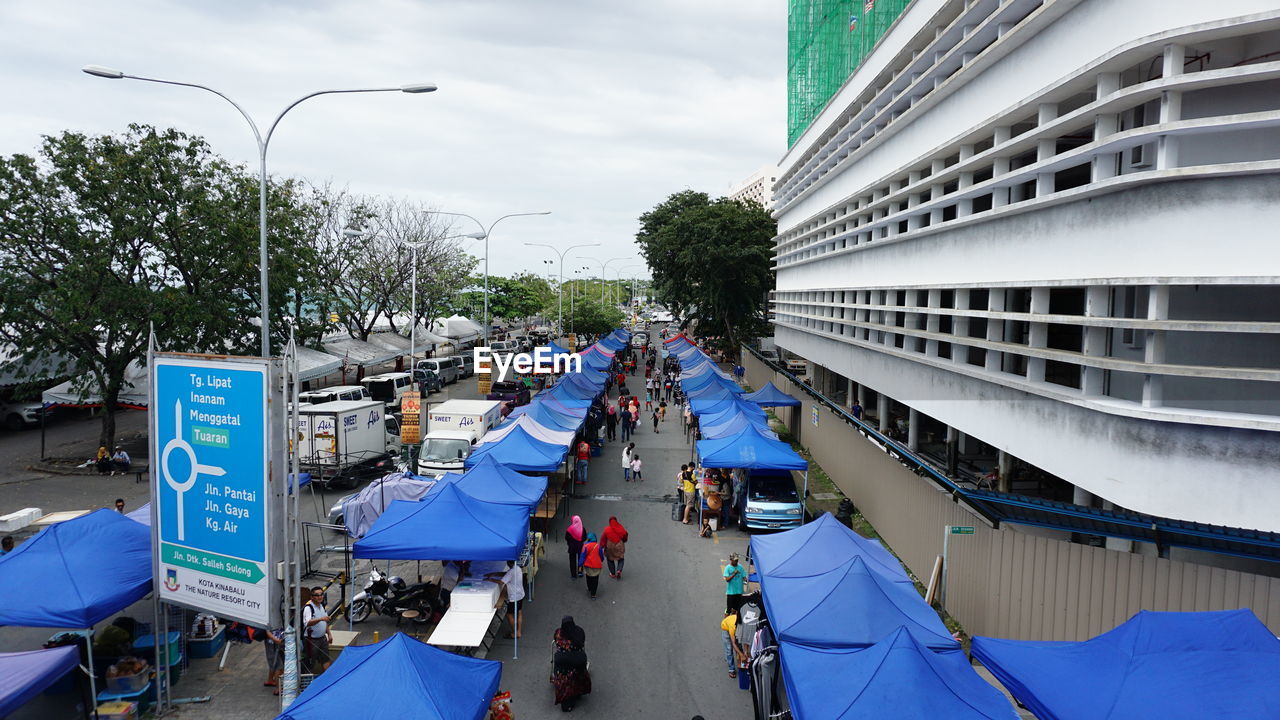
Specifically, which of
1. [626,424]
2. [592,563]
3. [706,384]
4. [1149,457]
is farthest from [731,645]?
[706,384]

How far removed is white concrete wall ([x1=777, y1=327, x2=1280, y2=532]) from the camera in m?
8.48

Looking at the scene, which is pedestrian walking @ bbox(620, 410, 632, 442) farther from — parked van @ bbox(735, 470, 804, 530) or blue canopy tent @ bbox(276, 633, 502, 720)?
blue canopy tent @ bbox(276, 633, 502, 720)


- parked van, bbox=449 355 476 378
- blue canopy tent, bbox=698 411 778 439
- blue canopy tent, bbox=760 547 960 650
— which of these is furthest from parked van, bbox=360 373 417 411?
blue canopy tent, bbox=760 547 960 650

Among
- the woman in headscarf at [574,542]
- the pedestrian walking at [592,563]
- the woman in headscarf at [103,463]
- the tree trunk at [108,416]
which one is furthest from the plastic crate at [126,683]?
the tree trunk at [108,416]

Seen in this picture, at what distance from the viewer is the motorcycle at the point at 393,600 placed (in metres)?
11.4

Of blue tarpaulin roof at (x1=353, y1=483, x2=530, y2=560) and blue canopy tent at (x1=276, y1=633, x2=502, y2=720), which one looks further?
blue tarpaulin roof at (x1=353, y1=483, x2=530, y2=560)

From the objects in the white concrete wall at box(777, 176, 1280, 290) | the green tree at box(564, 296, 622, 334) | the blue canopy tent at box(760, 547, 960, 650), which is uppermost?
the white concrete wall at box(777, 176, 1280, 290)

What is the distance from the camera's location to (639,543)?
15578 mm

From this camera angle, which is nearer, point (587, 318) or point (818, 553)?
point (818, 553)

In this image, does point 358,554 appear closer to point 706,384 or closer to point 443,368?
point 706,384

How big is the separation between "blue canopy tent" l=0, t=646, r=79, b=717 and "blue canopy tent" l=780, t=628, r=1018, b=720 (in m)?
7.48

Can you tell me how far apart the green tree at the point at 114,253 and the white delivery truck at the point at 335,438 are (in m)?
4.80

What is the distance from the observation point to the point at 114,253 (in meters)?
21.5

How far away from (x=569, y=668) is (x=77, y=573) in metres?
6.00
